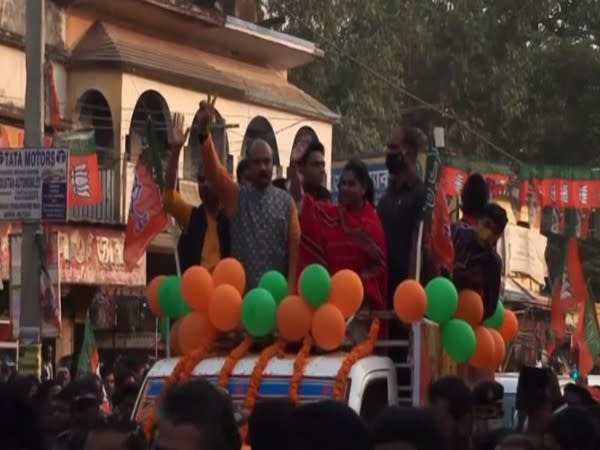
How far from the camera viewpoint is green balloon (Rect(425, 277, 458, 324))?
9273 millimetres

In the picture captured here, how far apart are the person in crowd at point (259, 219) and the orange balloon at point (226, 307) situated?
0.95 ft

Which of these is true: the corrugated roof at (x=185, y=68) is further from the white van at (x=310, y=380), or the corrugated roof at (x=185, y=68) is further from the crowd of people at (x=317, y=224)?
the white van at (x=310, y=380)

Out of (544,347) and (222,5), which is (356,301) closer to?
(544,347)

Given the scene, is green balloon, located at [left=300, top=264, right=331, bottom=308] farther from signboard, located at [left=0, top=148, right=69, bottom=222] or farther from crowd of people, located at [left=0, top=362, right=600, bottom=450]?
signboard, located at [left=0, top=148, right=69, bottom=222]

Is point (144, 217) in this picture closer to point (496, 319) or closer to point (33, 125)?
point (33, 125)

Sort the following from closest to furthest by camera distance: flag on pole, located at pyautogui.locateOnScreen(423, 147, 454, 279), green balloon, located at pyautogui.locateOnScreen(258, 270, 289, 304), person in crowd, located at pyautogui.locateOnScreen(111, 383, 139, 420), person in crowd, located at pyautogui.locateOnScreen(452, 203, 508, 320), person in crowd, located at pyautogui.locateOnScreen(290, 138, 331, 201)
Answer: green balloon, located at pyautogui.locateOnScreen(258, 270, 289, 304) → flag on pole, located at pyautogui.locateOnScreen(423, 147, 454, 279) → person in crowd, located at pyautogui.locateOnScreen(452, 203, 508, 320) → person in crowd, located at pyautogui.locateOnScreen(290, 138, 331, 201) → person in crowd, located at pyautogui.locateOnScreen(111, 383, 139, 420)

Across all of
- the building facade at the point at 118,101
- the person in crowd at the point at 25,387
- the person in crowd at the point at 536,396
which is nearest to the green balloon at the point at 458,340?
the person in crowd at the point at 536,396

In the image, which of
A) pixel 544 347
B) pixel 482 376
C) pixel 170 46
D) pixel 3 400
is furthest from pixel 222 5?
pixel 3 400

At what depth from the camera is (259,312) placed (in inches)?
356

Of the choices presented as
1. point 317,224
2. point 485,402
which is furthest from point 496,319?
point 485,402

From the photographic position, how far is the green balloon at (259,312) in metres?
9.05

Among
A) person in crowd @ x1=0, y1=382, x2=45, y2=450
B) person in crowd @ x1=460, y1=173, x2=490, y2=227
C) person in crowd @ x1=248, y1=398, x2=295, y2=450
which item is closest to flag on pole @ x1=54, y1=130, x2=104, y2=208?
person in crowd @ x1=460, y1=173, x2=490, y2=227

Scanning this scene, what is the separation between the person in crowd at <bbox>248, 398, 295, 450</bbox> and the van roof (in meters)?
3.02

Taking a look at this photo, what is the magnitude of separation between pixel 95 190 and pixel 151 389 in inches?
517
